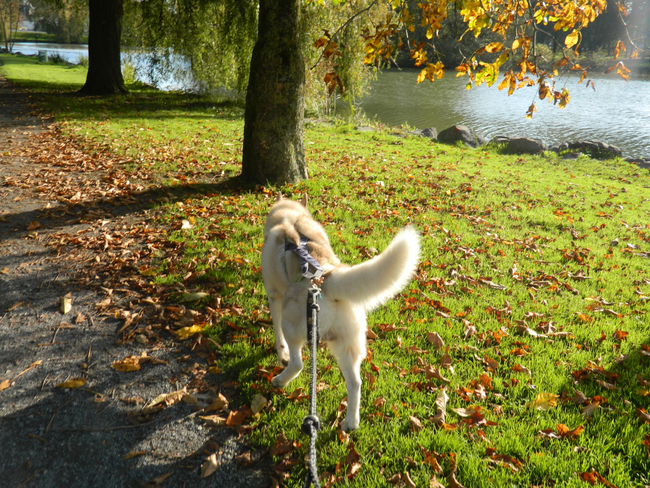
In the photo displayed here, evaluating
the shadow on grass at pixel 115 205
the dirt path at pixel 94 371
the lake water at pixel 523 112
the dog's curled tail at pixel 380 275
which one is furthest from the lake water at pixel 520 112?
the dog's curled tail at pixel 380 275

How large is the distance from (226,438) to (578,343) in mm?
3545

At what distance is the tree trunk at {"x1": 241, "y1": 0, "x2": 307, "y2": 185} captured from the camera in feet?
25.0

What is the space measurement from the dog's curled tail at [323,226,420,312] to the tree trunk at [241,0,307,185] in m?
5.71

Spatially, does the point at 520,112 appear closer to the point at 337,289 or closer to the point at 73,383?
the point at 337,289

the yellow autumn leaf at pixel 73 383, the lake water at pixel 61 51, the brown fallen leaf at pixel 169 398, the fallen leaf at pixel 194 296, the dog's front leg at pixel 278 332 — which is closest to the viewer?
the brown fallen leaf at pixel 169 398

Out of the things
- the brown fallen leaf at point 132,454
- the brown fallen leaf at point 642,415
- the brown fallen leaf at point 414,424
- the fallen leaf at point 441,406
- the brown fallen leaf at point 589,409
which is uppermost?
the brown fallen leaf at point 642,415

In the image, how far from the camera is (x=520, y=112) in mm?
24094

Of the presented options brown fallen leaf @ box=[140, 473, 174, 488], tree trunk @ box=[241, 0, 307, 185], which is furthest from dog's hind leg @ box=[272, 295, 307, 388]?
tree trunk @ box=[241, 0, 307, 185]

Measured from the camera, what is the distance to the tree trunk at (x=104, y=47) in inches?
728

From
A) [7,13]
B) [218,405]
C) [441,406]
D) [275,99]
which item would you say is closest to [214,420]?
[218,405]

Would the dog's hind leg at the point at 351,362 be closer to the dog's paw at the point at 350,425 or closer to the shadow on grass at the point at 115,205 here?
the dog's paw at the point at 350,425

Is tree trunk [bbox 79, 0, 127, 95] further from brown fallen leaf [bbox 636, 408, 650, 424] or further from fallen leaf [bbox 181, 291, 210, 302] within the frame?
brown fallen leaf [bbox 636, 408, 650, 424]

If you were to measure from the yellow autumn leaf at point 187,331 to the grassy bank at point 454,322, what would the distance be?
0.03 m

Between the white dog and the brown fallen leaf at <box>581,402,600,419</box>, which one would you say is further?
the brown fallen leaf at <box>581,402,600,419</box>
